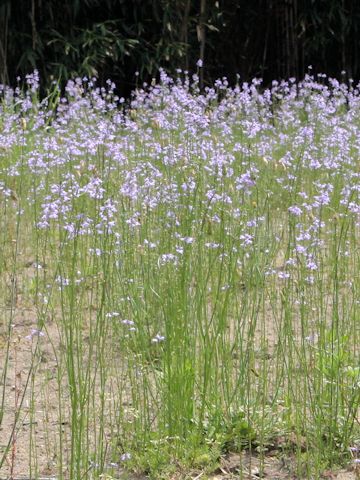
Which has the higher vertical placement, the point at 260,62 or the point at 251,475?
the point at 260,62

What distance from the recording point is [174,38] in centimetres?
959

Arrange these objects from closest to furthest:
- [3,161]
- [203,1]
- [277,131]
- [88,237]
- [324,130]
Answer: [88,237] → [3,161] → [324,130] → [277,131] → [203,1]

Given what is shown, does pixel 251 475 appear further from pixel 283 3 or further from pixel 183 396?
pixel 283 3

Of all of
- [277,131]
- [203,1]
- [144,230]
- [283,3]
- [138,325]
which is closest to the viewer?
[138,325]

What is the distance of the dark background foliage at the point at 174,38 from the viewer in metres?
8.82

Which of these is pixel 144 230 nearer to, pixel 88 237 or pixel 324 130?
pixel 88 237

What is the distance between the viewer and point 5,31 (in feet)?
28.2

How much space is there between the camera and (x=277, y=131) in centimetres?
654

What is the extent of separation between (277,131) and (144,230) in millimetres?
3432

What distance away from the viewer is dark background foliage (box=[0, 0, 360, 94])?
28.9ft

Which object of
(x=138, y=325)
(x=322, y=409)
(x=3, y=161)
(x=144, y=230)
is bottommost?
(x=322, y=409)

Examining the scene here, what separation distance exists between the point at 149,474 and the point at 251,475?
10.7 inches

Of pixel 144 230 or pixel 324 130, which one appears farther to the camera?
pixel 324 130

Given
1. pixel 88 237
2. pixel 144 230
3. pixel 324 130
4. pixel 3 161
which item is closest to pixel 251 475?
pixel 144 230
